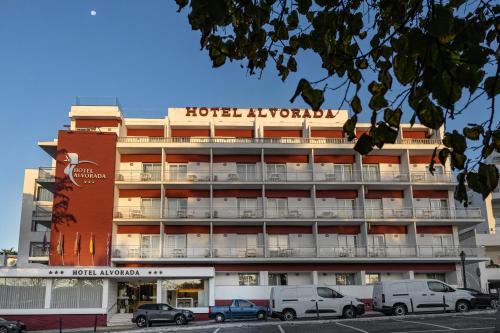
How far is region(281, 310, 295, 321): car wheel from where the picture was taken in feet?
95.8

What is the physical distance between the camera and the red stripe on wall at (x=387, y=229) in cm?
4484

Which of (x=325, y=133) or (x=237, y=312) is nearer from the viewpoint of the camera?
(x=237, y=312)

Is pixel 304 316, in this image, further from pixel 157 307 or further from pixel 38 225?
pixel 38 225

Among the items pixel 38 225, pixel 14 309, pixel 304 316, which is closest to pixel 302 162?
pixel 304 316

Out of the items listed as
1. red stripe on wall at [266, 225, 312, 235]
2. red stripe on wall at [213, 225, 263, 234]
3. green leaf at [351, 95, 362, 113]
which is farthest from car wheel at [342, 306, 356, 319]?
green leaf at [351, 95, 362, 113]

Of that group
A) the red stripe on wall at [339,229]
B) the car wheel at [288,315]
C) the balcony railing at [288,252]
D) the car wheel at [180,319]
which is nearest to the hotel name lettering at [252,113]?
the red stripe on wall at [339,229]

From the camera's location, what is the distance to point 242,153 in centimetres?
4641

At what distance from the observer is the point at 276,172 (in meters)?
46.0

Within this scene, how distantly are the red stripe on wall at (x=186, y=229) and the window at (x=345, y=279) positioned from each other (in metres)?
11.7

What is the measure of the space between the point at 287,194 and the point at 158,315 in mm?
17953

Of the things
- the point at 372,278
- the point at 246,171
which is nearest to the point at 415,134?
the point at 372,278

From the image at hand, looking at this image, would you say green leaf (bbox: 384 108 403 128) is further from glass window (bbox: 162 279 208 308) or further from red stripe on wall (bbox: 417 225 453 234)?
red stripe on wall (bbox: 417 225 453 234)

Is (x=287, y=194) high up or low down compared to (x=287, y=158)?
down

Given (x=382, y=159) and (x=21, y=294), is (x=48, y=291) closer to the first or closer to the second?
(x=21, y=294)
